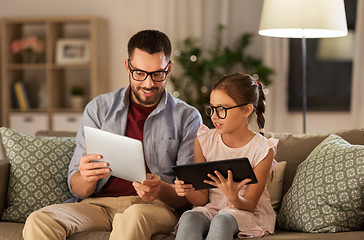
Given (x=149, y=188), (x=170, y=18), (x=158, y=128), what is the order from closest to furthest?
(x=149, y=188), (x=158, y=128), (x=170, y=18)

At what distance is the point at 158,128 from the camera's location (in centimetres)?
236

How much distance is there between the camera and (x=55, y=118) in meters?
5.24

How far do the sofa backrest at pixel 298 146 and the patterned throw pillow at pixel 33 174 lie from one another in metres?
0.97

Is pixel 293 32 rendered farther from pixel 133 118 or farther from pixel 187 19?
pixel 187 19

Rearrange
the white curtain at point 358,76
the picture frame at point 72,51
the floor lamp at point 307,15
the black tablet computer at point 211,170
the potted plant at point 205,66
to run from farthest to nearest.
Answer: the picture frame at point 72,51 → the potted plant at point 205,66 → the white curtain at point 358,76 → the floor lamp at point 307,15 → the black tablet computer at point 211,170

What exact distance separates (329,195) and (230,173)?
1.39ft

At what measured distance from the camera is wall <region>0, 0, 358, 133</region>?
514 cm

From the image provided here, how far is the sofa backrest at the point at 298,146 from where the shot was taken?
2409 mm

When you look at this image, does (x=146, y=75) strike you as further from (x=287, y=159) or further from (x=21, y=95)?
(x=21, y=95)

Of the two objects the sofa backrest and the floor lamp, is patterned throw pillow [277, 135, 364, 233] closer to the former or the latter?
the sofa backrest

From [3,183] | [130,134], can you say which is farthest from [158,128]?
[3,183]

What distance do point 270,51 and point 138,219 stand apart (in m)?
3.35

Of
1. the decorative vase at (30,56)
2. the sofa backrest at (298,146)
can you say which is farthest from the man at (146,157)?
the decorative vase at (30,56)

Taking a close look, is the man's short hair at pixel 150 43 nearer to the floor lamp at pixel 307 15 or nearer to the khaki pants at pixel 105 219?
the khaki pants at pixel 105 219
